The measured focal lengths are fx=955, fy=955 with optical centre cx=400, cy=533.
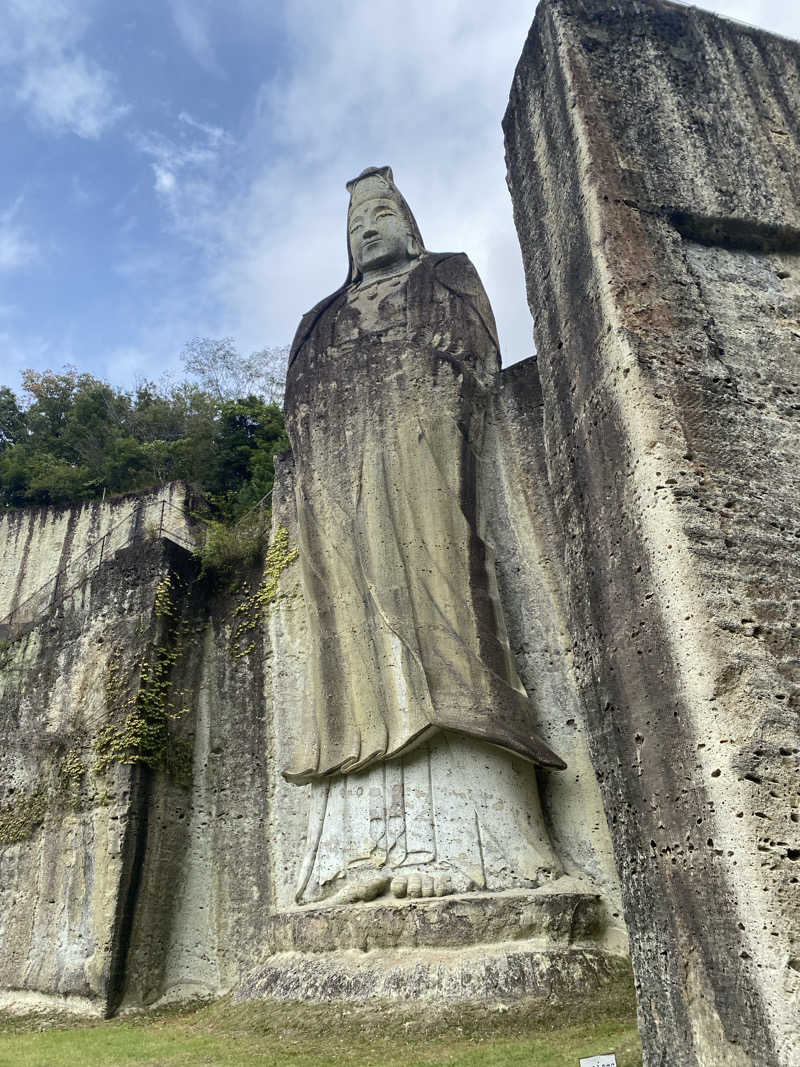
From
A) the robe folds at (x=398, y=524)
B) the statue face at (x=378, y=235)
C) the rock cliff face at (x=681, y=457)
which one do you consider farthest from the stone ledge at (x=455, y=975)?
the statue face at (x=378, y=235)

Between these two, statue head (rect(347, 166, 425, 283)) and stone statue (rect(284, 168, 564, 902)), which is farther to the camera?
statue head (rect(347, 166, 425, 283))

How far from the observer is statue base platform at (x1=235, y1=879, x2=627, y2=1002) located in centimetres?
456

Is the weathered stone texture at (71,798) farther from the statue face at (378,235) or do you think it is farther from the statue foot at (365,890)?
the statue face at (378,235)

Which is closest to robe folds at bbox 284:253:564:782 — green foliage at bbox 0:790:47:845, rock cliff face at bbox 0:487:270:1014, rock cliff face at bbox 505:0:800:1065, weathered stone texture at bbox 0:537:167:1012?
rock cliff face at bbox 0:487:270:1014

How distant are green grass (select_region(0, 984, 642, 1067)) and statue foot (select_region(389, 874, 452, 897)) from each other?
690 mm

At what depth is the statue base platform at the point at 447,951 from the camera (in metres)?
4.56

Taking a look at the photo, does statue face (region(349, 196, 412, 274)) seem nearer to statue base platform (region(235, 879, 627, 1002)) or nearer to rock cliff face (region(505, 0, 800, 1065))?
rock cliff face (region(505, 0, 800, 1065))

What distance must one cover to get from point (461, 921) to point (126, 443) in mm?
14643

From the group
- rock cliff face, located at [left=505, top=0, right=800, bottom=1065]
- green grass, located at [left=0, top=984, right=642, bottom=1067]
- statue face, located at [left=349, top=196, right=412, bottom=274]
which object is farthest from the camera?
statue face, located at [left=349, top=196, right=412, bottom=274]

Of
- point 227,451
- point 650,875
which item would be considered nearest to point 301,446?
point 650,875

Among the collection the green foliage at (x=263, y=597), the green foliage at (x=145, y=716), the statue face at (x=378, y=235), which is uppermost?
the statue face at (x=378, y=235)

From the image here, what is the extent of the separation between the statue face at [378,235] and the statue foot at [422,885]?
4.81 m

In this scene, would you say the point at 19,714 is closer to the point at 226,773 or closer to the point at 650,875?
the point at 226,773

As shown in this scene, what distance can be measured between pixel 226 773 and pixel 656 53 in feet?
17.8
